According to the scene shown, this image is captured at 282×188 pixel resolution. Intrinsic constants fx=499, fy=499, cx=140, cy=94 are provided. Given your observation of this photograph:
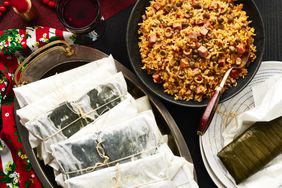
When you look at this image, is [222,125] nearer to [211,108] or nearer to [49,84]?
[211,108]

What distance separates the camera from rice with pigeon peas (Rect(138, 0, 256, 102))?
208cm

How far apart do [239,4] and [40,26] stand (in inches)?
37.2

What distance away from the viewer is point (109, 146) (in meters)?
2.00

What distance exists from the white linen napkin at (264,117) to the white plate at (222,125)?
0.10 feet

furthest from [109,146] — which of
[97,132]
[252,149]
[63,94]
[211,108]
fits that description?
[252,149]

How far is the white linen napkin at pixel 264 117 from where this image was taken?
2.16m

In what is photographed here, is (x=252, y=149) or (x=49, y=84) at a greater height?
Result: (x=49, y=84)

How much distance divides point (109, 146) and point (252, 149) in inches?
26.0

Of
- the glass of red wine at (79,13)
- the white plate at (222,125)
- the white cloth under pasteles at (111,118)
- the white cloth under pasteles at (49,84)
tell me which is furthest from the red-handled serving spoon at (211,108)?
the glass of red wine at (79,13)

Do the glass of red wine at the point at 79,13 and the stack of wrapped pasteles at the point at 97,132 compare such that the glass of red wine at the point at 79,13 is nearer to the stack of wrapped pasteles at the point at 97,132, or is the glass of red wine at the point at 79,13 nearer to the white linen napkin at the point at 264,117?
the stack of wrapped pasteles at the point at 97,132

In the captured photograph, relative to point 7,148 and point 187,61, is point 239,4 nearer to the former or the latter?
point 187,61

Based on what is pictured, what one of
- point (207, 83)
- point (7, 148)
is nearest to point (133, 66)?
point (207, 83)

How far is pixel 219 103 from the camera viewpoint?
214cm

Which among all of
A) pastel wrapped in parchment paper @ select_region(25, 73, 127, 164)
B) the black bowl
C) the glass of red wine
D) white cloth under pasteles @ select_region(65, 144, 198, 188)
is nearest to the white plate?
the black bowl
